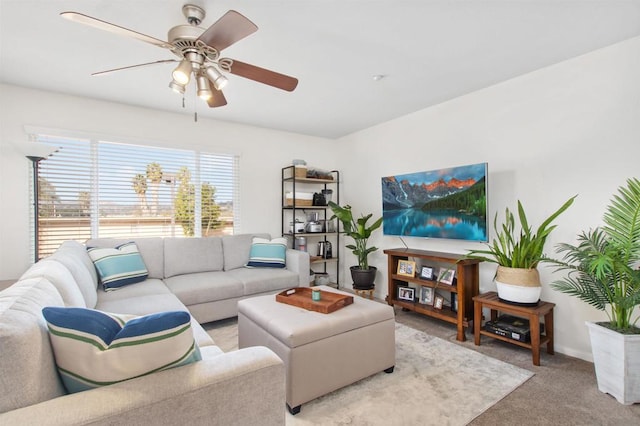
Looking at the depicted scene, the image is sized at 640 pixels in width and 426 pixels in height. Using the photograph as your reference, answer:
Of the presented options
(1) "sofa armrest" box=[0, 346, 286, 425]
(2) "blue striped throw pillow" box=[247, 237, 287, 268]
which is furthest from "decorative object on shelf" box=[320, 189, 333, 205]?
(1) "sofa armrest" box=[0, 346, 286, 425]

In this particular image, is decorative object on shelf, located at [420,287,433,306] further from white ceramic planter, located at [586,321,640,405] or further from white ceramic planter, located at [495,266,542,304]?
white ceramic planter, located at [586,321,640,405]

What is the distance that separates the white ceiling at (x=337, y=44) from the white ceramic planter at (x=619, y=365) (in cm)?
203

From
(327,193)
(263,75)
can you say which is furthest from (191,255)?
(263,75)

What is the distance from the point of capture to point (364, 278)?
385 cm

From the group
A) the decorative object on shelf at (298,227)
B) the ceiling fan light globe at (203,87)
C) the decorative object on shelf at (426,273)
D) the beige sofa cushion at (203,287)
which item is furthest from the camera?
the decorative object on shelf at (298,227)

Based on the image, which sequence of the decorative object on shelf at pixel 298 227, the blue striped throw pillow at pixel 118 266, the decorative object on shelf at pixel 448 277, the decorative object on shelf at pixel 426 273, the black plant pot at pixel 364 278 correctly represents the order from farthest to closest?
the decorative object on shelf at pixel 298 227, the black plant pot at pixel 364 278, the decorative object on shelf at pixel 426 273, the decorative object on shelf at pixel 448 277, the blue striped throw pillow at pixel 118 266

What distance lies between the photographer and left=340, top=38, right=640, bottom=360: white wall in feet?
7.33

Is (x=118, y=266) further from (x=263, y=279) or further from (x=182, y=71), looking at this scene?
(x=182, y=71)

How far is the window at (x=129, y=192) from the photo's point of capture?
10.1 ft

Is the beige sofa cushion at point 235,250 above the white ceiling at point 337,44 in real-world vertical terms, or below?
below

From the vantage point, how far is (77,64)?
2469mm

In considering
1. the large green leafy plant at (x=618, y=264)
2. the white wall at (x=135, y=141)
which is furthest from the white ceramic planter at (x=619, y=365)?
the white wall at (x=135, y=141)

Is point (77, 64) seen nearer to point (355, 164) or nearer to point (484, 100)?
point (355, 164)

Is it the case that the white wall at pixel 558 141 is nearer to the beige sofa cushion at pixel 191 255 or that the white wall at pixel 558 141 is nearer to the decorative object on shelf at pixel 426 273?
the decorative object on shelf at pixel 426 273
